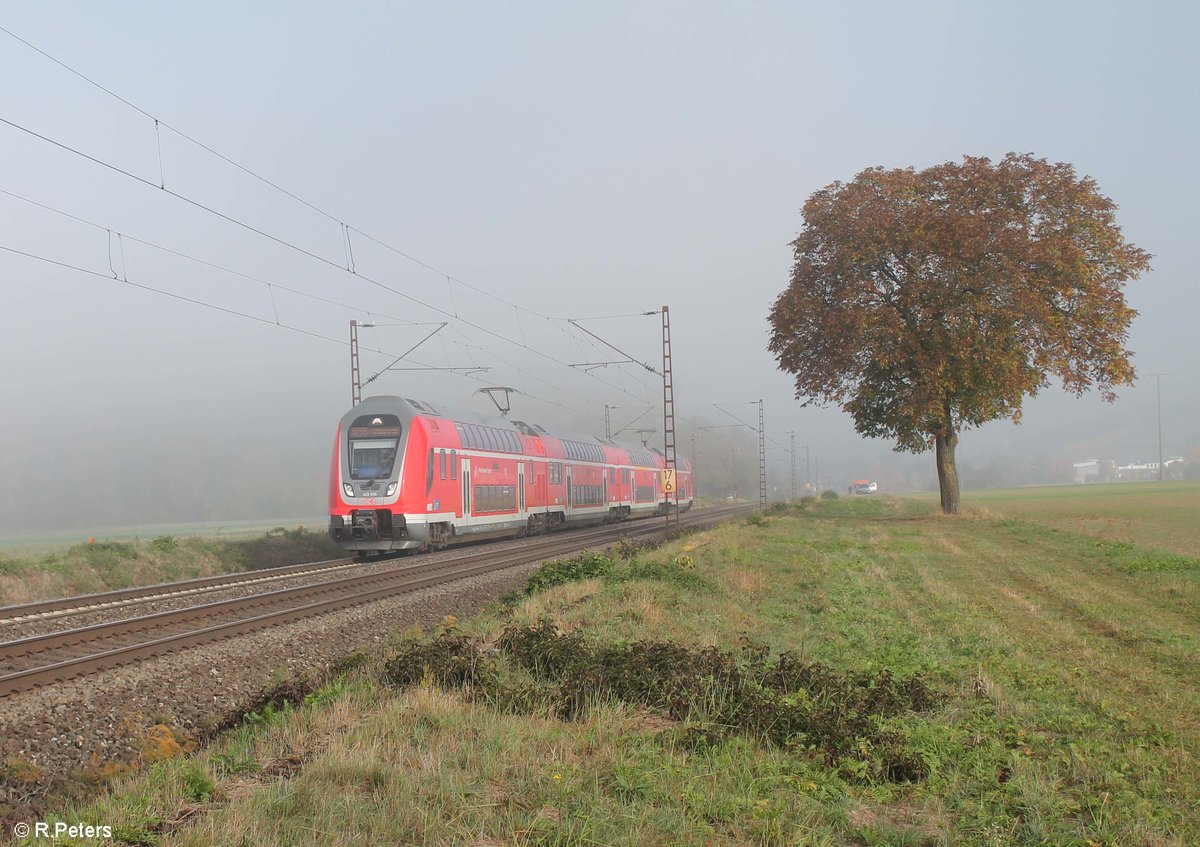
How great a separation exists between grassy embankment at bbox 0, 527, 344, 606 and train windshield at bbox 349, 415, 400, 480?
3973mm

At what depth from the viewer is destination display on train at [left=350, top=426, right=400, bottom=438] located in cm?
2470

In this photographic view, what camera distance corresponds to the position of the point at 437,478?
26016 mm

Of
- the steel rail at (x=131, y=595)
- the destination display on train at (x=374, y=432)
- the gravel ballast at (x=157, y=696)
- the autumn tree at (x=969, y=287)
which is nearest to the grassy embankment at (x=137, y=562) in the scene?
the steel rail at (x=131, y=595)

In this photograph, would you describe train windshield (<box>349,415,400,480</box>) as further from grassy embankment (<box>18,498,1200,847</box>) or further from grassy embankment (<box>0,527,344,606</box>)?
grassy embankment (<box>18,498,1200,847</box>)

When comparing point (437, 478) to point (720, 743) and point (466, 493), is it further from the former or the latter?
point (720, 743)

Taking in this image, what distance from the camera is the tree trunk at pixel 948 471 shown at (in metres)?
37.0

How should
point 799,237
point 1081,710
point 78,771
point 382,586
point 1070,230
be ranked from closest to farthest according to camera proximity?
point 78,771 < point 1081,710 < point 382,586 < point 1070,230 < point 799,237

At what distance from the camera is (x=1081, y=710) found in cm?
762

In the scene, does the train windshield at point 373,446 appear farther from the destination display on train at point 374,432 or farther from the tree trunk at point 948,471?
the tree trunk at point 948,471

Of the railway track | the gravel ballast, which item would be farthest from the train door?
the gravel ballast

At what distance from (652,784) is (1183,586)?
46.5 ft

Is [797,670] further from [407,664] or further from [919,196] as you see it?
[919,196]

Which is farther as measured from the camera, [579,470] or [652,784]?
[579,470]

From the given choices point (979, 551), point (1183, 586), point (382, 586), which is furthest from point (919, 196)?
point (382, 586)
